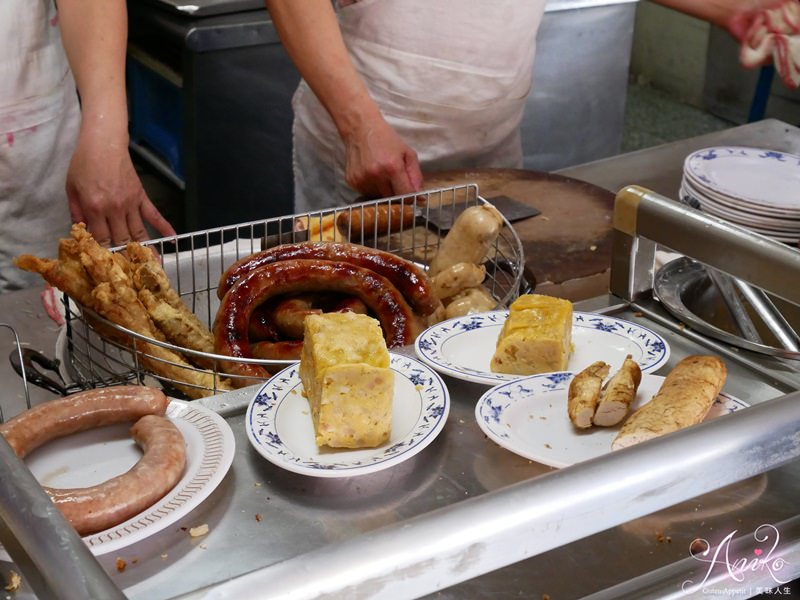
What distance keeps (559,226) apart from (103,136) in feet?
3.58

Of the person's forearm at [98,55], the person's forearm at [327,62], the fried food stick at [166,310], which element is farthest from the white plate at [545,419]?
the person's forearm at [327,62]

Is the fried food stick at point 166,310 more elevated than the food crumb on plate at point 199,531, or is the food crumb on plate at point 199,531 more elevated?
the food crumb on plate at point 199,531

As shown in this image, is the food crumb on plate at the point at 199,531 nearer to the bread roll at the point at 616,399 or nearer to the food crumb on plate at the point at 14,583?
the food crumb on plate at the point at 14,583

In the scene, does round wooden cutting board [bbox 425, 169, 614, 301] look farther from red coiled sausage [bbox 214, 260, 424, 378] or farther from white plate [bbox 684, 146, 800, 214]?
red coiled sausage [bbox 214, 260, 424, 378]

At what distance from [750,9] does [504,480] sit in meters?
2.05

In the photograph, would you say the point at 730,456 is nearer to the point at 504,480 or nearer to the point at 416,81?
the point at 504,480

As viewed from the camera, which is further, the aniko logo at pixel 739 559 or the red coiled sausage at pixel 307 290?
the red coiled sausage at pixel 307 290

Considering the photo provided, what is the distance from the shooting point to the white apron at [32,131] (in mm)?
2559

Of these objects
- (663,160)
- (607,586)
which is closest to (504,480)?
(607,586)

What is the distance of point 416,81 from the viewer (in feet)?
9.84

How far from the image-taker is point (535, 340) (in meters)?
1.29

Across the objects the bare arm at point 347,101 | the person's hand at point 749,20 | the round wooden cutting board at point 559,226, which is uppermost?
the person's hand at point 749,20

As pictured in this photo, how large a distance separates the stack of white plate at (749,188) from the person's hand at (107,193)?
1.29m

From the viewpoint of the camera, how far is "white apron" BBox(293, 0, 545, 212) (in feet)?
9.59
